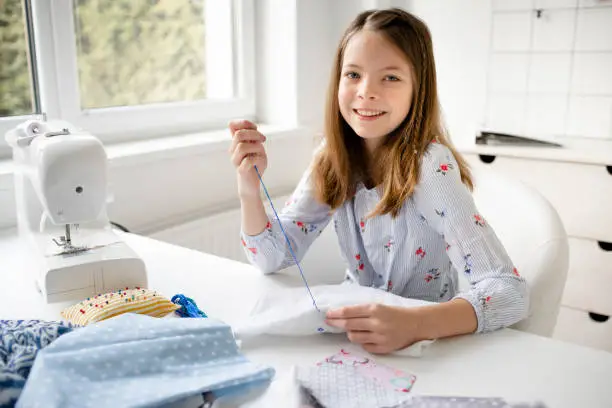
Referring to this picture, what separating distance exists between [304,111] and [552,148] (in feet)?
2.78

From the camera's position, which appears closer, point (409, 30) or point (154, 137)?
point (409, 30)

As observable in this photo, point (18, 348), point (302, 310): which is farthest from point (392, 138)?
point (18, 348)

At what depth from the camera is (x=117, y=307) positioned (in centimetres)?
85

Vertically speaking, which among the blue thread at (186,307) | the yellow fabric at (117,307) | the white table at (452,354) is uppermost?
the yellow fabric at (117,307)

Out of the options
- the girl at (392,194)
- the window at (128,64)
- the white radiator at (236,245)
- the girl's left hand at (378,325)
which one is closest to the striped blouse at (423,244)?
the girl at (392,194)

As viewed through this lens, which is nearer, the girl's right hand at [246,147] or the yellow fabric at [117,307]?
the yellow fabric at [117,307]

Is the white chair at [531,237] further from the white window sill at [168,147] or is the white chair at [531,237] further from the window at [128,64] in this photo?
the window at [128,64]

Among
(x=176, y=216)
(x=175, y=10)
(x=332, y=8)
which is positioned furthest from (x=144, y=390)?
(x=332, y=8)

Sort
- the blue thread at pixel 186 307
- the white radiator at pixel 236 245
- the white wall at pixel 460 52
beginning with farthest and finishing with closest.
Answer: the white wall at pixel 460 52
the white radiator at pixel 236 245
the blue thread at pixel 186 307

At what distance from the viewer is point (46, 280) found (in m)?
0.93

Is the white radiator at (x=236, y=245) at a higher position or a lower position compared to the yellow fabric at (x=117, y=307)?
lower

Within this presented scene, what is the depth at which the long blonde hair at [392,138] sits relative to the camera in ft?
3.54

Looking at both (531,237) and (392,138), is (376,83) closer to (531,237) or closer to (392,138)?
(392,138)

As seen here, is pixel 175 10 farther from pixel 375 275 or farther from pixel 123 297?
pixel 123 297
